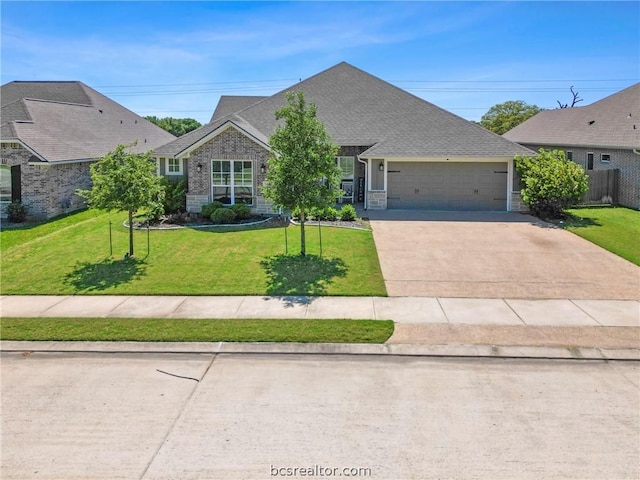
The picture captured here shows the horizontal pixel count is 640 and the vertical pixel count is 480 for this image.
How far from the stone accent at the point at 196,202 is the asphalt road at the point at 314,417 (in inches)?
522

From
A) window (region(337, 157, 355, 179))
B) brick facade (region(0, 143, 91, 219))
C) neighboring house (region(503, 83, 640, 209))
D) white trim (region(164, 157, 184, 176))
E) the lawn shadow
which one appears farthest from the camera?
window (region(337, 157, 355, 179))

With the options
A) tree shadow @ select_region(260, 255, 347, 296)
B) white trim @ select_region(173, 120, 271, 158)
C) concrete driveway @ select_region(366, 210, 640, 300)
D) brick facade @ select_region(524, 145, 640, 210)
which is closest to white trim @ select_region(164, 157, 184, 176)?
white trim @ select_region(173, 120, 271, 158)

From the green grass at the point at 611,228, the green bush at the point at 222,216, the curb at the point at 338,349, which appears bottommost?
the curb at the point at 338,349

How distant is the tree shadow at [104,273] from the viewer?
Result: 12.8 metres

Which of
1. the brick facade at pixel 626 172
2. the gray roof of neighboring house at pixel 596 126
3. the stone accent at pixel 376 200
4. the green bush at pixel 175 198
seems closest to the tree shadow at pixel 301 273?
the green bush at pixel 175 198

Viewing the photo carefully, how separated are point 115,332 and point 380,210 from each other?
15.6m

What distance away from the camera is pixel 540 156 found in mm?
21766

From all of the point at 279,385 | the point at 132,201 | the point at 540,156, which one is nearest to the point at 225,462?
the point at 279,385

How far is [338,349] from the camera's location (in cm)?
888

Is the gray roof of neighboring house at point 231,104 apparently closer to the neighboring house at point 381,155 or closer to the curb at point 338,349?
the neighboring house at point 381,155

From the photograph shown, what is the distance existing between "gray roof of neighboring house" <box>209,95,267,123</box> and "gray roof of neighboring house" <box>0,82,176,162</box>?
5491 millimetres

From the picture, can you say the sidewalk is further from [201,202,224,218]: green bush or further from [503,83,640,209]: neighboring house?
[503,83,640,209]: neighboring house

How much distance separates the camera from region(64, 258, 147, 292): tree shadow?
12.8 metres

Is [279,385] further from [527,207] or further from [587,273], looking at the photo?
[527,207]
